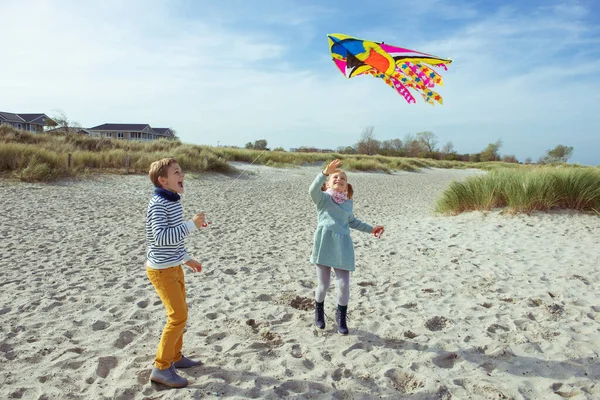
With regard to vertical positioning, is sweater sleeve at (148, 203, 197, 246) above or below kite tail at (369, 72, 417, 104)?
below

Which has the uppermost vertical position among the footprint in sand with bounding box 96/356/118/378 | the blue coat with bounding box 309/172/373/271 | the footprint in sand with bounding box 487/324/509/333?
the blue coat with bounding box 309/172/373/271

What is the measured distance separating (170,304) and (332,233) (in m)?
1.45

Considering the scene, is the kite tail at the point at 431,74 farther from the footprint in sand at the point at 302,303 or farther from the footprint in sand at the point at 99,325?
the footprint in sand at the point at 99,325

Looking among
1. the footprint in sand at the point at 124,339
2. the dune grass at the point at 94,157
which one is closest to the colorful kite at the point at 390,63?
the footprint in sand at the point at 124,339

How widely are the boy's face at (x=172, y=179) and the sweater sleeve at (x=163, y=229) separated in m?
0.14

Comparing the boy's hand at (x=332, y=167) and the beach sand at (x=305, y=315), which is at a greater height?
the boy's hand at (x=332, y=167)

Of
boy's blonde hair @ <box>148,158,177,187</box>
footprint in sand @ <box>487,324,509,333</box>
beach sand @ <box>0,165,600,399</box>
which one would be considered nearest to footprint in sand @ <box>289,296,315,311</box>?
beach sand @ <box>0,165,600,399</box>

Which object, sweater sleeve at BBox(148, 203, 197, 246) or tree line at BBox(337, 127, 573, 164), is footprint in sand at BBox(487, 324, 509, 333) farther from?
tree line at BBox(337, 127, 573, 164)

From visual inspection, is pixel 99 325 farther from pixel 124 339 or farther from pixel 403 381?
pixel 403 381

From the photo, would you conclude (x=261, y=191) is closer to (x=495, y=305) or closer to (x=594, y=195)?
(x=594, y=195)

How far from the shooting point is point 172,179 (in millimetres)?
2730

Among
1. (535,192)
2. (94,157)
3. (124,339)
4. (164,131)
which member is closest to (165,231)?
(124,339)

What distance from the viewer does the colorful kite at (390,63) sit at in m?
3.74

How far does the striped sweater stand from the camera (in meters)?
2.69
